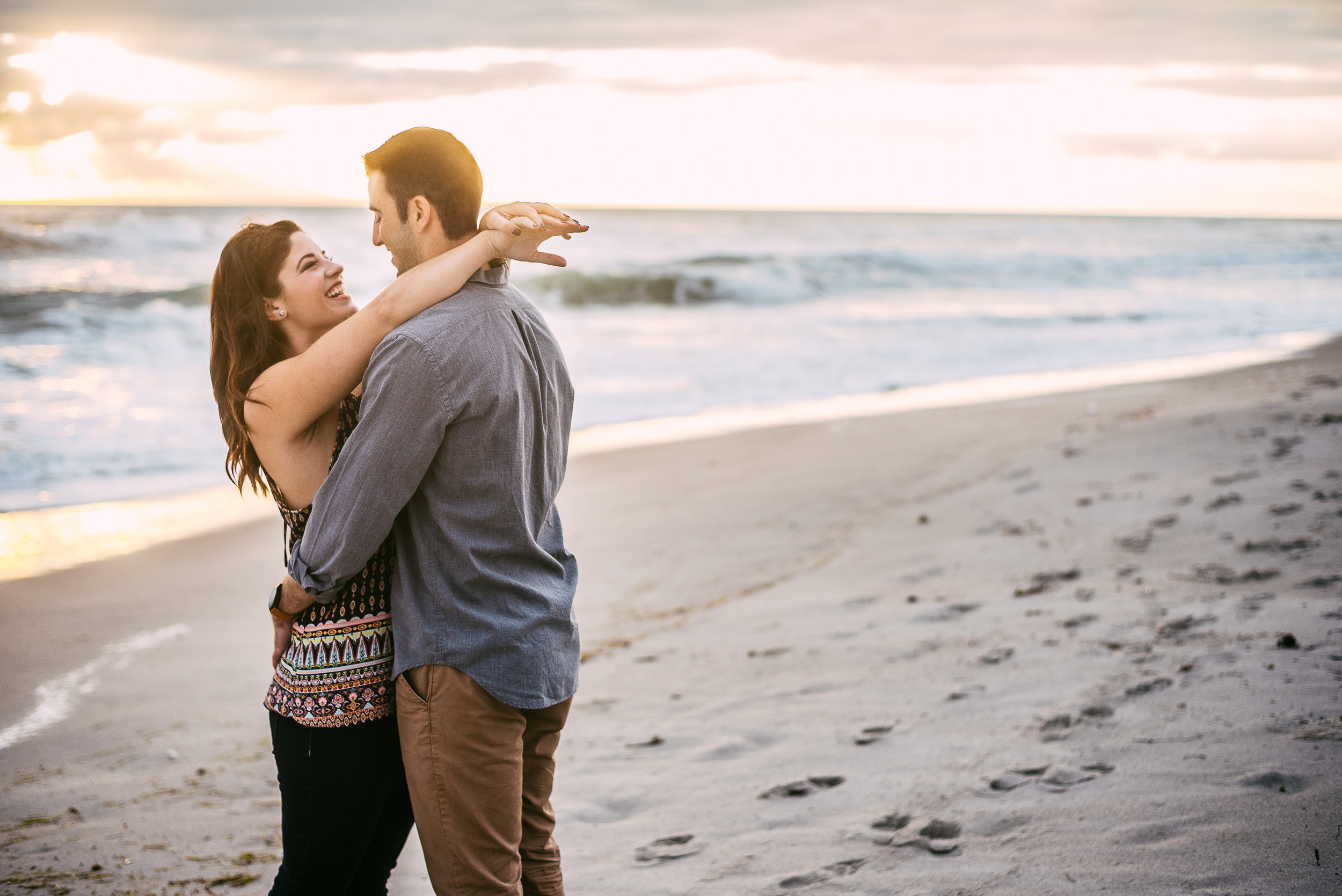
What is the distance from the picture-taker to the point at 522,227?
182 centimetres

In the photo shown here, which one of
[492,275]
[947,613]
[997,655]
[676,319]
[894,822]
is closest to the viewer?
[492,275]

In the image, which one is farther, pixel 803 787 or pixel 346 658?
pixel 803 787

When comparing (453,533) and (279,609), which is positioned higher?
(453,533)

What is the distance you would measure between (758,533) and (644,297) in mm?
20193

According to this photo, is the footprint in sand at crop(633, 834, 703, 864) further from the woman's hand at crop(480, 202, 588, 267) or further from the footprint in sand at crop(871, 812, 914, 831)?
the woman's hand at crop(480, 202, 588, 267)

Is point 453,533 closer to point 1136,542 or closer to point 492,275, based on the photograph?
point 492,275

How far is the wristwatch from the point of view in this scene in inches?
71.5

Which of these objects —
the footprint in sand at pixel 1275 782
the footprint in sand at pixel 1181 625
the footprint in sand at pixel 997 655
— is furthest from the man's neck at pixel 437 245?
the footprint in sand at pixel 1181 625

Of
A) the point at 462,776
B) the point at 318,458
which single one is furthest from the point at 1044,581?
the point at 318,458

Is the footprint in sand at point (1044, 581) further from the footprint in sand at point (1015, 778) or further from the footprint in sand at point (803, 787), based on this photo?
the footprint in sand at point (803, 787)

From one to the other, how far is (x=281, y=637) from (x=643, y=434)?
8.23 metres

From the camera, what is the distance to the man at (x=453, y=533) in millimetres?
1690

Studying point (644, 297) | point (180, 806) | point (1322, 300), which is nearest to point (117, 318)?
point (644, 297)

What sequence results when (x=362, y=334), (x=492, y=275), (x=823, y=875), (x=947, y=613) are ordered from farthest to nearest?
(x=947, y=613), (x=823, y=875), (x=492, y=275), (x=362, y=334)
